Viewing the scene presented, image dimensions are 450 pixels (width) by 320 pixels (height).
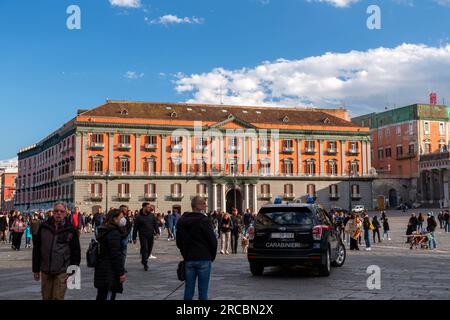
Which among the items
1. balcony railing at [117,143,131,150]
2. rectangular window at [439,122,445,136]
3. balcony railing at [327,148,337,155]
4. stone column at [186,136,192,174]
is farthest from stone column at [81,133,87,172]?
rectangular window at [439,122,445,136]

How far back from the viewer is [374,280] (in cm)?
1185

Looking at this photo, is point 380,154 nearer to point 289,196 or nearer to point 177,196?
point 289,196

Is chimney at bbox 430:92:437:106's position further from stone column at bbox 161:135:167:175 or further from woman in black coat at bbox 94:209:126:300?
woman in black coat at bbox 94:209:126:300

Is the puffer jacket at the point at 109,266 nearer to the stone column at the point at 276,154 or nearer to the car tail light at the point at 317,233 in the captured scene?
the car tail light at the point at 317,233

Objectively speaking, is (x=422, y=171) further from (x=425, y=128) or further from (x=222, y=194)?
(x=222, y=194)

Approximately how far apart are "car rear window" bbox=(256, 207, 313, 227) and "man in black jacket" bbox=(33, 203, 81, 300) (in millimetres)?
6312

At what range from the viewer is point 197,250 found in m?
7.89

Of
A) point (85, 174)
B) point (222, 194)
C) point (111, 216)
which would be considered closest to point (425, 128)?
point (222, 194)

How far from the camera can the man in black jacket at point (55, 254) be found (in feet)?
24.4

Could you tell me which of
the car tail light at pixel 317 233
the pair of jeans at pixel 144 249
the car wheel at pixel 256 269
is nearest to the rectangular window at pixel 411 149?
the pair of jeans at pixel 144 249

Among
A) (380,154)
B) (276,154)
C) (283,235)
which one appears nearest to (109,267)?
(283,235)

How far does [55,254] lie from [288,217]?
6.72 meters

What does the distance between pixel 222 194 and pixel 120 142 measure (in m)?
13.7
